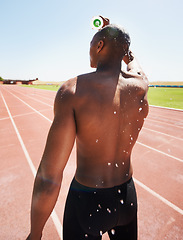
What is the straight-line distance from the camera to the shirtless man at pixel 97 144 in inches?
28.6

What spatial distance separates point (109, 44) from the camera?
887 millimetres

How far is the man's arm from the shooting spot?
716mm

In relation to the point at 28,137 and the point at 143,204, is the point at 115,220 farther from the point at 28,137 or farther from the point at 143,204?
the point at 28,137

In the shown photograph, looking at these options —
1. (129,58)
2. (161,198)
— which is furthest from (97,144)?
(161,198)

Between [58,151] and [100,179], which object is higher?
[58,151]

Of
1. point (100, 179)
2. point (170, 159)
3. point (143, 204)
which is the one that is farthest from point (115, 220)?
point (170, 159)

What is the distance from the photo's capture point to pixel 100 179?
94 centimetres

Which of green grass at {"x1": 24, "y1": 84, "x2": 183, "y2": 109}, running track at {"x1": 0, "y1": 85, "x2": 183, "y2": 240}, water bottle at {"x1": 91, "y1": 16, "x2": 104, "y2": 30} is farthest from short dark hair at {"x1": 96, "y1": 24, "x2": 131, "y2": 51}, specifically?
green grass at {"x1": 24, "y1": 84, "x2": 183, "y2": 109}

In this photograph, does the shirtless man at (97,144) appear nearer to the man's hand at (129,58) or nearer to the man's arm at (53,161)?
the man's arm at (53,161)

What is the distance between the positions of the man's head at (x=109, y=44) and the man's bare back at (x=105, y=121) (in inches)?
5.0

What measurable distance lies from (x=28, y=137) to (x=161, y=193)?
4.42 m

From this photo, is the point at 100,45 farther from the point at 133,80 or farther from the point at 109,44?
the point at 133,80

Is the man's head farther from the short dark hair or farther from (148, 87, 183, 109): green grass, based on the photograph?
(148, 87, 183, 109): green grass

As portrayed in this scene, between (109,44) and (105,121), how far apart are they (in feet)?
1.53
